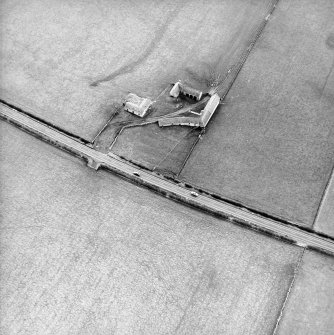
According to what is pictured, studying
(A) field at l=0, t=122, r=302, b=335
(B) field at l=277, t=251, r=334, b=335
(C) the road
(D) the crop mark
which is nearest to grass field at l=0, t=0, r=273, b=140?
(D) the crop mark

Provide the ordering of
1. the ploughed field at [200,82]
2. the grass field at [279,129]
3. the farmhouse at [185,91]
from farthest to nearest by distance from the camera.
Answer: the farmhouse at [185,91]
the ploughed field at [200,82]
the grass field at [279,129]

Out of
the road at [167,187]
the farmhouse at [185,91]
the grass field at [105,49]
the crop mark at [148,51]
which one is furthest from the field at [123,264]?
the crop mark at [148,51]

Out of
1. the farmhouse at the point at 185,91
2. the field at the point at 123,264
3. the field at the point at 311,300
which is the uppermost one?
the farmhouse at the point at 185,91

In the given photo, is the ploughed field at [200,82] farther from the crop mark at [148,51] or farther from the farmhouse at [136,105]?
the farmhouse at [136,105]

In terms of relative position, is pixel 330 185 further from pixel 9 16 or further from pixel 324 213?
pixel 9 16

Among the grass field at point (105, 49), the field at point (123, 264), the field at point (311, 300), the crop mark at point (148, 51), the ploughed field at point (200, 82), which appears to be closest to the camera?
the field at point (311, 300)

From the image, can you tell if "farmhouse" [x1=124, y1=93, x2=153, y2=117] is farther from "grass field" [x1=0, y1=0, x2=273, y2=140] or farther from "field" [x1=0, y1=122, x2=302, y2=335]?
"field" [x1=0, y1=122, x2=302, y2=335]
